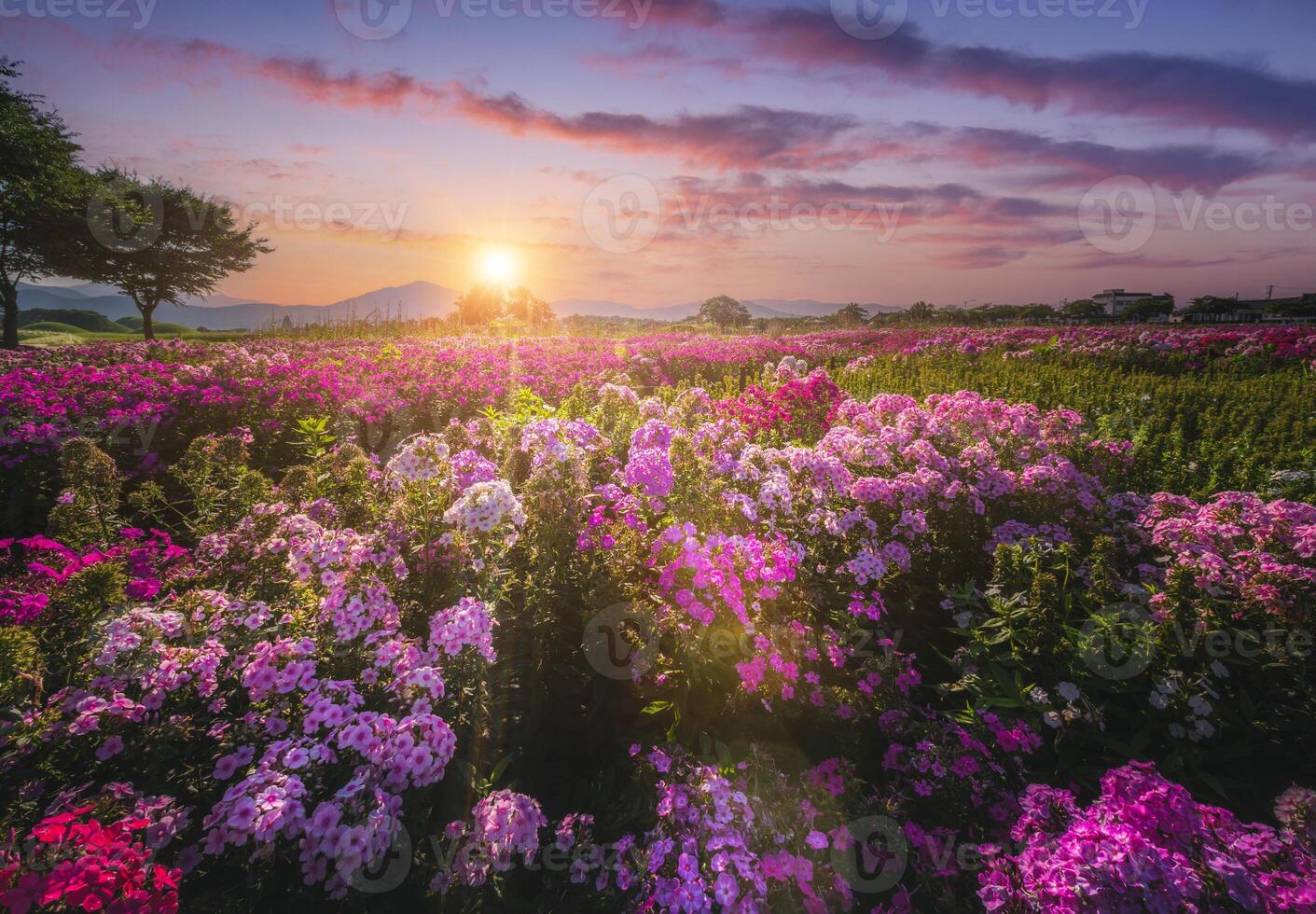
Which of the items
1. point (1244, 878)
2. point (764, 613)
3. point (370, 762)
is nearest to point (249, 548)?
point (370, 762)

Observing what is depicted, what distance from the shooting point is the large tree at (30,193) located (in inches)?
836

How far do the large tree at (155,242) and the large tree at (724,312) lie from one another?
34.4m

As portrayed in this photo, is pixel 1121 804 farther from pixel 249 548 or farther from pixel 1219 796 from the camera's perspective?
pixel 249 548

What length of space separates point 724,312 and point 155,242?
145 ft

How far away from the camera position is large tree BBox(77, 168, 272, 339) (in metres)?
27.3

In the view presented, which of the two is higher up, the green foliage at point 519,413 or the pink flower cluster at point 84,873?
the green foliage at point 519,413

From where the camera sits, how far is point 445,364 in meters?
10.1

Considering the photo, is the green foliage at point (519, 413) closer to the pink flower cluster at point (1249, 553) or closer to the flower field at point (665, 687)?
the flower field at point (665, 687)

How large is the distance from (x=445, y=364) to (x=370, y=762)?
916 centimetres

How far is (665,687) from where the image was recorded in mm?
2797

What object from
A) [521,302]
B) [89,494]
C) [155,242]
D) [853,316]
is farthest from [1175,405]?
[521,302]

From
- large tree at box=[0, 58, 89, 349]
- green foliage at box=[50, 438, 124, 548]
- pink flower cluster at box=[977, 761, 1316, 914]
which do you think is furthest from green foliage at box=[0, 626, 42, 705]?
large tree at box=[0, 58, 89, 349]

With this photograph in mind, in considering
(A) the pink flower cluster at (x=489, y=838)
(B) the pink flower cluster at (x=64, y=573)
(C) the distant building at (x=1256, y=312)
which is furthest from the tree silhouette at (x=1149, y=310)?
(B) the pink flower cluster at (x=64, y=573)

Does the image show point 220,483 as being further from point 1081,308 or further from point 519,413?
point 1081,308
